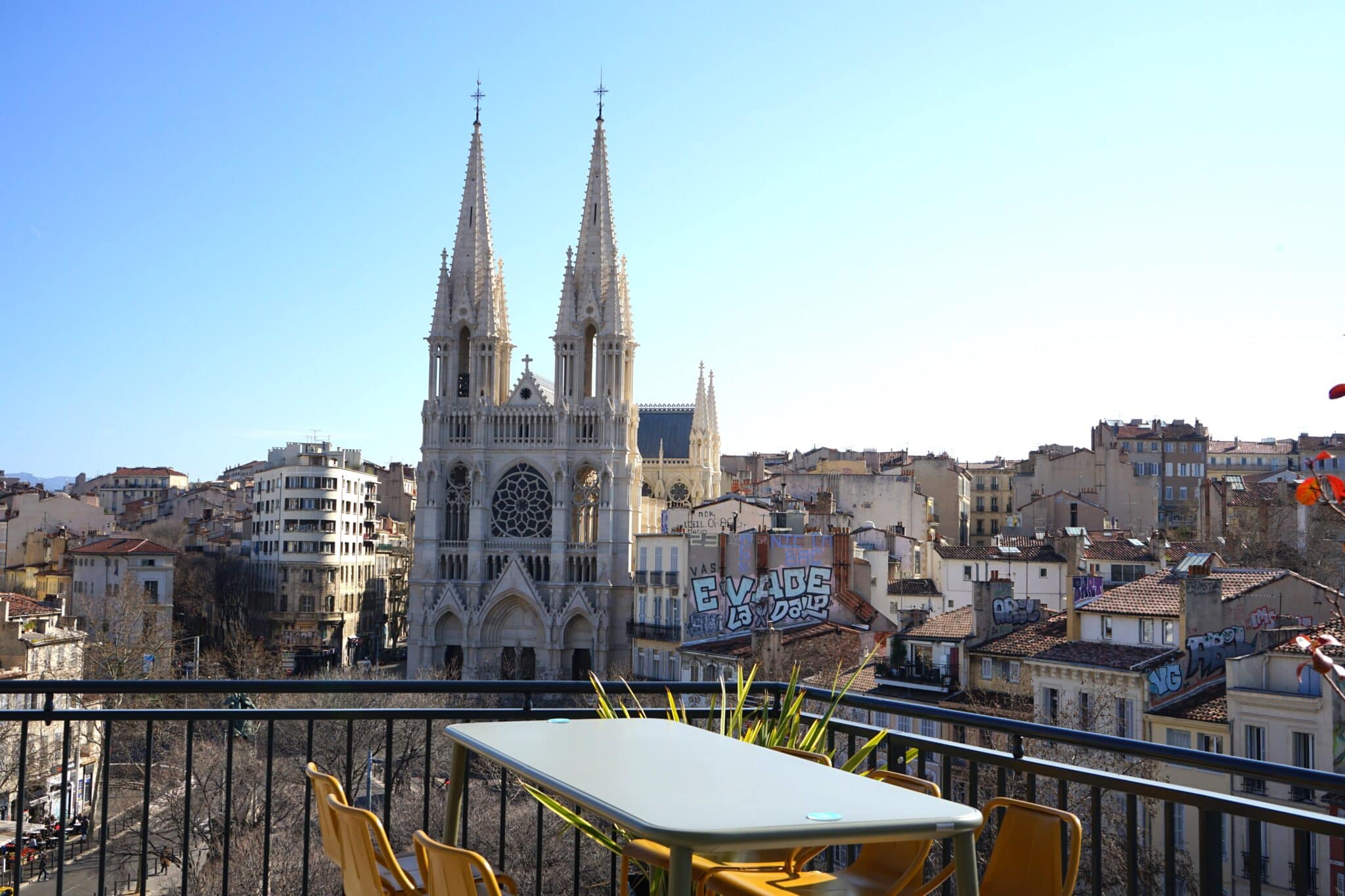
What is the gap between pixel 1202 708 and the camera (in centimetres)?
2750

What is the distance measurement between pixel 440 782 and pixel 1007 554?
2847 cm

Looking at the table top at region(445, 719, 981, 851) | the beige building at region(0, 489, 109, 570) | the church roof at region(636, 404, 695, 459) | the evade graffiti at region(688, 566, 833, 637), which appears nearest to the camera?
the table top at region(445, 719, 981, 851)

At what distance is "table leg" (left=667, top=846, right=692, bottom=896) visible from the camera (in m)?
3.44

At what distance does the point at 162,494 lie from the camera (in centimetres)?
12888

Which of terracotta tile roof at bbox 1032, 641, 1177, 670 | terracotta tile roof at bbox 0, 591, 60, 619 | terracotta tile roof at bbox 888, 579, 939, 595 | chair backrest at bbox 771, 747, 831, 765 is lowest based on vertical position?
terracotta tile roof at bbox 0, 591, 60, 619

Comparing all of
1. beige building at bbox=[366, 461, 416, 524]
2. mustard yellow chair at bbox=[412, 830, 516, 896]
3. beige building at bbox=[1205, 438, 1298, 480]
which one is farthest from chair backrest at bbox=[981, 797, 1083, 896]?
beige building at bbox=[366, 461, 416, 524]

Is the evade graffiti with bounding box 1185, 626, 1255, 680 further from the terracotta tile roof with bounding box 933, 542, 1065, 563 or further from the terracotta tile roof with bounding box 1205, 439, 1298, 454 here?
the terracotta tile roof with bounding box 1205, 439, 1298, 454

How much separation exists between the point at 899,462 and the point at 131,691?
93370 mm

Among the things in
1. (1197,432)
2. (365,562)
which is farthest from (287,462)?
(1197,432)

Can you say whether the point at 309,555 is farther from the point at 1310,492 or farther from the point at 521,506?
the point at 1310,492

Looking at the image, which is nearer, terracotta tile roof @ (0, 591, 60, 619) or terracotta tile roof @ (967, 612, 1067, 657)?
terracotta tile roof @ (967, 612, 1067, 657)

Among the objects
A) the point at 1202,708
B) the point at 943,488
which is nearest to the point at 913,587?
the point at 1202,708

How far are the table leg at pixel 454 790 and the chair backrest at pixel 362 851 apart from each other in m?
0.63

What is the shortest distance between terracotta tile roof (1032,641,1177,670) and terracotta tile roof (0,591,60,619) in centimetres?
3397
